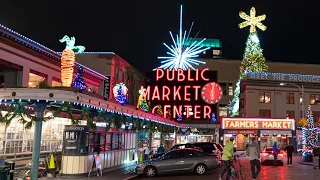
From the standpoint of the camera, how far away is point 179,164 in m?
21.0

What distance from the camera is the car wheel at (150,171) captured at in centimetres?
2058

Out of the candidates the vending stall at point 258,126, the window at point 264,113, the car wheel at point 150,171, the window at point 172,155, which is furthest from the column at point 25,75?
the window at point 264,113

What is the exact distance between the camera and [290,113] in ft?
181

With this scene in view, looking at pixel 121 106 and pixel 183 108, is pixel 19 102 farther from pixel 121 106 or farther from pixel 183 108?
pixel 183 108

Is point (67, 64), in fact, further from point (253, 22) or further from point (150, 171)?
point (253, 22)

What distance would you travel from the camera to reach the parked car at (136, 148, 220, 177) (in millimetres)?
20672

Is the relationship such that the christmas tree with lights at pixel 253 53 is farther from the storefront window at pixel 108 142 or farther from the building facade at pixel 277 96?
the storefront window at pixel 108 142

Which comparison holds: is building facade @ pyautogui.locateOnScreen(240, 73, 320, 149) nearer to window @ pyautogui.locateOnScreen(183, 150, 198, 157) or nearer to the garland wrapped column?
window @ pyautogui.locateOnScreen(183, 150, 198, 157)

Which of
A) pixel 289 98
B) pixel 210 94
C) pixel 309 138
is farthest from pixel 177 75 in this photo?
pixel 309 138

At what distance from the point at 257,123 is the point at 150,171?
98.2ft

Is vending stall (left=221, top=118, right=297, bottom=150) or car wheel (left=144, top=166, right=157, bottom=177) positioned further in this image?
vending stall (left=221, top=118, right=297, bottom=150)

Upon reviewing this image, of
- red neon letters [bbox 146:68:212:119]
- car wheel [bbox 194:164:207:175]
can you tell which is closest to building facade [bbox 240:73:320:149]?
red neon letters [bbox 146:68:212:119]

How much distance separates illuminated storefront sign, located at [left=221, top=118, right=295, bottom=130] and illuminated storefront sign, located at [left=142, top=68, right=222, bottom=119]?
7.17 metres

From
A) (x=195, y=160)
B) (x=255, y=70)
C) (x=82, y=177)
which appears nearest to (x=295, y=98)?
(x=255, y=70)
